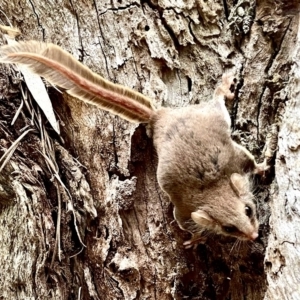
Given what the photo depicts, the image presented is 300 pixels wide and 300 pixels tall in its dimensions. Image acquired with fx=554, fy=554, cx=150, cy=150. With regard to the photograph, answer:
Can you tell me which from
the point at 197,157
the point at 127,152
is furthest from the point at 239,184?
the point at 127,152

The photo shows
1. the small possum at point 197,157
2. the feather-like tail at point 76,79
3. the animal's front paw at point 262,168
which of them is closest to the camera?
the feather-like tail at point 76,79

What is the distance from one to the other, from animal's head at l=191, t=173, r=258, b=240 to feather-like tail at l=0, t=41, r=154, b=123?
568mm

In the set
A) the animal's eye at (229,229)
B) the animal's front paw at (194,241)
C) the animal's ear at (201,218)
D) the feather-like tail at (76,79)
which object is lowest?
the animal's front paw at (194,241)

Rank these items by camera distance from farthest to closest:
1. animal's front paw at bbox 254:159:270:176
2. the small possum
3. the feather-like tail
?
the small possum → animal's front paw at bbox 254:159:270:176 → the feather-like tail

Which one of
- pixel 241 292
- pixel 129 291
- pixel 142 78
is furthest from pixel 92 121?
pixel 241 292

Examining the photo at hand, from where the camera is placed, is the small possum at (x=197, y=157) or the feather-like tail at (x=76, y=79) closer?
the feather-like tail at (x=76, y=79)

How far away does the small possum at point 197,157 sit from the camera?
9.45 feet

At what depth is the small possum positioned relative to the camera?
113 inches

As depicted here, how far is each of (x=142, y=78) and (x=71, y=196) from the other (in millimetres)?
798

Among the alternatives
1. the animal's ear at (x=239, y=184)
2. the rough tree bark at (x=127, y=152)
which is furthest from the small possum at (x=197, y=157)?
the rough tree bark at (x=127, y=152)

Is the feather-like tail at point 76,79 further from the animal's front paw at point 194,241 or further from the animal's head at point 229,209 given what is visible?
the animal's front paw at point 194,241

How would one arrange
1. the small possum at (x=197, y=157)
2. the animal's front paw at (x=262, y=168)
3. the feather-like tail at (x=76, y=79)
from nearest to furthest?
the feather-like tail at (x=76, y=79) < the animal's front paw at (x=262, y=168) < the small possum at (x=197, y=157)

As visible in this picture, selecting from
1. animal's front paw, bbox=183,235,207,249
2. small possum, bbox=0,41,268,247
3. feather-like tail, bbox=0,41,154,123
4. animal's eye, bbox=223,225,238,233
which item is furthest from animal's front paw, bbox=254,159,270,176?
feather-like tail, bbox=0,41,154,123

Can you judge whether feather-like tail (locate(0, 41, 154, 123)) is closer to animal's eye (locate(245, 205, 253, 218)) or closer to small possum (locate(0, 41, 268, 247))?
small possum (locate(0, 41, 268, 247))
